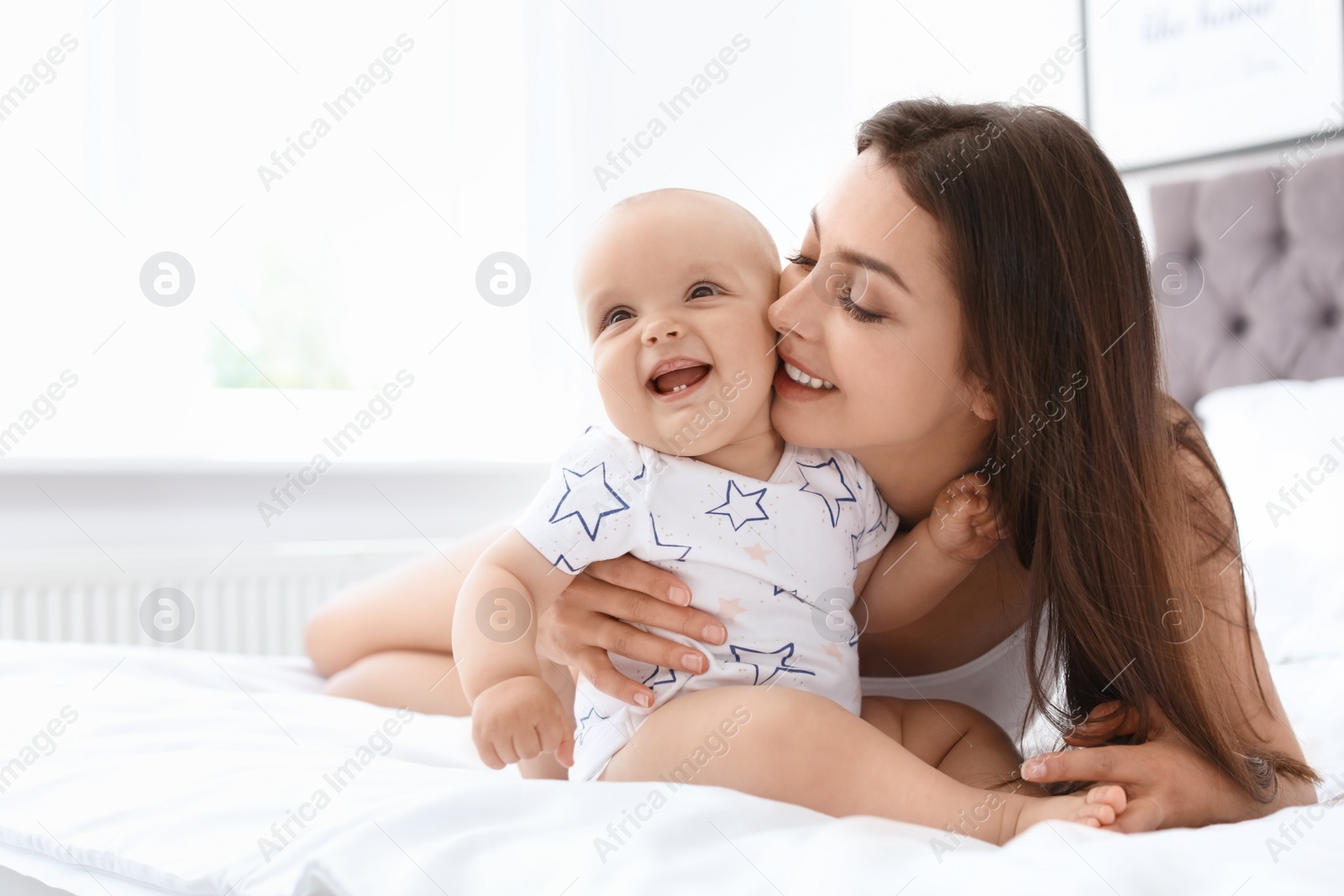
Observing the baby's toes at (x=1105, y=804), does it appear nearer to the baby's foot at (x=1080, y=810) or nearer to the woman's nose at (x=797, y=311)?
the baby's foot at (x=1080, y=810)

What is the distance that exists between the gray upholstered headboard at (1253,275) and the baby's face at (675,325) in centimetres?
153

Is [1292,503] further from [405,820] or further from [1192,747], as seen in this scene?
[405,820]

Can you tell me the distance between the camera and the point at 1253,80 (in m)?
2.43

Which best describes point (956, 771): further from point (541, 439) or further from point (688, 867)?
point (541, 439)

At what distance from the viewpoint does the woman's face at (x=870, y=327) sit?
1.00 metres

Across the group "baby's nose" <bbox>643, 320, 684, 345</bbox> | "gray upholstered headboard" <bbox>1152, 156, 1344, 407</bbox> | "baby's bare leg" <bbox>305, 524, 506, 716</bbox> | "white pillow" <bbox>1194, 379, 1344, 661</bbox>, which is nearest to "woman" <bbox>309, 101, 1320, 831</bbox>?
"baby's nose" <bbox>643, 320, 684, 345</bbox>

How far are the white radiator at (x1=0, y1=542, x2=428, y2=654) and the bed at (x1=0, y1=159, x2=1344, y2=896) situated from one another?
0.87 metres

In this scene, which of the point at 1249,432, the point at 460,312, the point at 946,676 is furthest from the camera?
the point at 460,312

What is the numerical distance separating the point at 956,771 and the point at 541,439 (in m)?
2.14

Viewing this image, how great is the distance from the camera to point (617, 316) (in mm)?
998

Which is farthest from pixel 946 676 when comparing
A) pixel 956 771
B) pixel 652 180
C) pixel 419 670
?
pixel 652 180

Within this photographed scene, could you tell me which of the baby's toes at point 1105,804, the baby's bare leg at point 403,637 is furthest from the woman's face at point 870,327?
the baby's bare leg at point 403,637

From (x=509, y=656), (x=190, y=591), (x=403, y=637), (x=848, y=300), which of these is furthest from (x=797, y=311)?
(x=190, y=591)

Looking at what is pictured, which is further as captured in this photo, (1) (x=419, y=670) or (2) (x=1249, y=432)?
(2) (x=1249, y=432)
